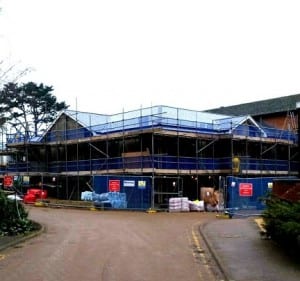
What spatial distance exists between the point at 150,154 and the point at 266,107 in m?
28.8

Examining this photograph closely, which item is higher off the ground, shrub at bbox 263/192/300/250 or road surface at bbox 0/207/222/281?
shrub at bbox 263/192/300/250

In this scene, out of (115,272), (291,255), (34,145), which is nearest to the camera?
(115,272)

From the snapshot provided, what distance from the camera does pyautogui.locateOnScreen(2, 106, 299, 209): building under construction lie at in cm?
3972

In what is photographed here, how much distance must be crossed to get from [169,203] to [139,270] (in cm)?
2528

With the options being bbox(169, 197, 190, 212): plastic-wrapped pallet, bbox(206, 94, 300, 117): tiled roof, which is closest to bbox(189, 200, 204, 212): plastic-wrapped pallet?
bbox(169, 197, 190, 212): plastic-wrapped pallet

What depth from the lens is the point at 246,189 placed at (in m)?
32.4

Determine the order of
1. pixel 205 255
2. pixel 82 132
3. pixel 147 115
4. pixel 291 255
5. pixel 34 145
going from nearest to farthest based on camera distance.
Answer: pixel 291 255 → pixel 205 255 → pixel 147 115 → pixel 82 132 → pixel 34 145

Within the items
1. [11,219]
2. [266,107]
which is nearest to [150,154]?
[11,219]

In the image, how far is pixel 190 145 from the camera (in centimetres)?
4462

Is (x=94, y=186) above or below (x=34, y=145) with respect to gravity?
below

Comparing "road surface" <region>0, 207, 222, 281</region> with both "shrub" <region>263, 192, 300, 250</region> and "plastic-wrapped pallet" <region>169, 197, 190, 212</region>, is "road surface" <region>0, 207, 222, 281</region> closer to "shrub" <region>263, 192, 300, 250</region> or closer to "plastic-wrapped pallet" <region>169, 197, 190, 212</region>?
"shrub" <region>263, 192, 300, 250</region>

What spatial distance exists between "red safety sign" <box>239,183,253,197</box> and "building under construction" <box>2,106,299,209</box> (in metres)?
0.17

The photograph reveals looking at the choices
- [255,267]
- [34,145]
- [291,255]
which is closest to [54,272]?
[255,267]

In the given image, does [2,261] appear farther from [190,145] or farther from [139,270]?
[190,145]
